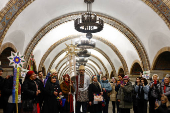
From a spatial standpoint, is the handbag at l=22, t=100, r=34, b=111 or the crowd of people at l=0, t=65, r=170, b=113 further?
the crowd of people at l=0, t=65, r=170, b=113

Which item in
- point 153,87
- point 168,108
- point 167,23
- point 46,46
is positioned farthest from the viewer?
point 46,46

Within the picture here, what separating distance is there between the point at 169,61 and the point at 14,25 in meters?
7.79

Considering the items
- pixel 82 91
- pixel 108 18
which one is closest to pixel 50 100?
pixel 82 91

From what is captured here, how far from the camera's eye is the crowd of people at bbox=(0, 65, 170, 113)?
15.5 feet

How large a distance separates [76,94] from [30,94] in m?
1.58

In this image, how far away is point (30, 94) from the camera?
15.0ft

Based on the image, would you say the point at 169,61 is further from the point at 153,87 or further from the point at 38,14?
the point at 38,14

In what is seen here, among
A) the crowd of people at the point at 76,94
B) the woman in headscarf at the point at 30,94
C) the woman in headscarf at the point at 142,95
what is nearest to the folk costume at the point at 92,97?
the crowd of people at the point at 76,94

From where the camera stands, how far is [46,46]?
566 inches

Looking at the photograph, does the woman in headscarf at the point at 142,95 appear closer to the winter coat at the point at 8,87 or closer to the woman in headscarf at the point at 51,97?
the woman in headscarf at the point at 51,97

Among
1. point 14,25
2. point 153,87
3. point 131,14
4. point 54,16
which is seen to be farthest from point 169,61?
point 14,25

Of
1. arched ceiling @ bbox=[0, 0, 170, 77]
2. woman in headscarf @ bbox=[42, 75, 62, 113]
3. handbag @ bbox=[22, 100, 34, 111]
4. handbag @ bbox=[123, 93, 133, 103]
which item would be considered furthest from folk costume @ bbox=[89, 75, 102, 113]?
arched ceiling @ bbox=[0, 0, 170, 77]

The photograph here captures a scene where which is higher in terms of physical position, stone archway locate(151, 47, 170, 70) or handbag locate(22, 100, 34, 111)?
stone archway locate(151, 47, 170, 70)

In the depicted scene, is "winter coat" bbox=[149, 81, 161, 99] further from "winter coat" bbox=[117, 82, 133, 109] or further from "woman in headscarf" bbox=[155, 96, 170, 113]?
"woman in headscarf" bbox=[155, 96, 170, 113]
